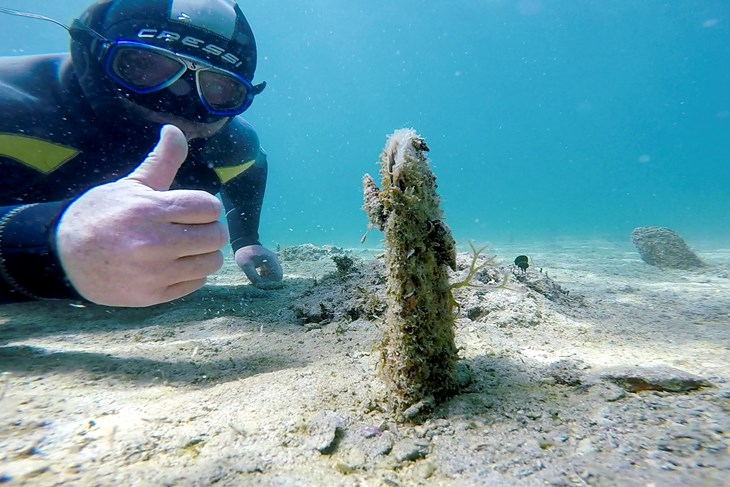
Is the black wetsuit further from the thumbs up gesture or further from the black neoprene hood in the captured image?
the thumbs up gesture

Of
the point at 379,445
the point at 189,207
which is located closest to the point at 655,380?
the point at 379,445

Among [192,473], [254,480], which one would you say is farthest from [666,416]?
[192,473]

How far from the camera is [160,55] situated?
3.71 metres

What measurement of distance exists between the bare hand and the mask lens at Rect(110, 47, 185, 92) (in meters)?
2.43

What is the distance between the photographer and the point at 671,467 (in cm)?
99

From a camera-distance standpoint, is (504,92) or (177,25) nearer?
(177,25)

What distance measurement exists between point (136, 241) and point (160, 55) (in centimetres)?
341

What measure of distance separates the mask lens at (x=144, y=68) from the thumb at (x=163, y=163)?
2558 millimetres

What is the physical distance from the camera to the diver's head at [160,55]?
3.51 metres

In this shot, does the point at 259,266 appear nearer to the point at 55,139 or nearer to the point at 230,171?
the point at 230,171

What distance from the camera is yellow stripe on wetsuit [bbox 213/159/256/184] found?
16.3 ft

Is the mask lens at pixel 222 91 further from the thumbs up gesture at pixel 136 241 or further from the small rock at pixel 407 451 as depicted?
the small rock at pixel 407 451

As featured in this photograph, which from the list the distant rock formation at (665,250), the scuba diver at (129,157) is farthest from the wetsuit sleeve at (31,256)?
the distant rock formation at (665,250)

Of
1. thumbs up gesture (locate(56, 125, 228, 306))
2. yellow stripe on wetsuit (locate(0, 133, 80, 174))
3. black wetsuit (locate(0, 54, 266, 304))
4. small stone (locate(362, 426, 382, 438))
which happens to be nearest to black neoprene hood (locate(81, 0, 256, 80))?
black wetsuit (locate(0, 54, 266, 304))
